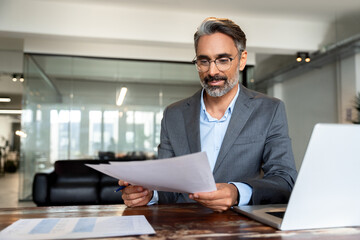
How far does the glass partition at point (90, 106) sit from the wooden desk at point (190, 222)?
→ 20.9ft

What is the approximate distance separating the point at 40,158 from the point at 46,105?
3.70ft

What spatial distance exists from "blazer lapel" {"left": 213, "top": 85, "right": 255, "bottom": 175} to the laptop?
2.10 ft

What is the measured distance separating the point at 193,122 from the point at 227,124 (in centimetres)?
18

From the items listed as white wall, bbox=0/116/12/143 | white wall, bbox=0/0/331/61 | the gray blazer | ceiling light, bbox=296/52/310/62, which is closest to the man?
the gray blazer

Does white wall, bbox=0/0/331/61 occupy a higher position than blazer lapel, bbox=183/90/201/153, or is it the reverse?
white wall, bbox=0/0/331/61

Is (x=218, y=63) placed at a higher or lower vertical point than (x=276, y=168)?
higher

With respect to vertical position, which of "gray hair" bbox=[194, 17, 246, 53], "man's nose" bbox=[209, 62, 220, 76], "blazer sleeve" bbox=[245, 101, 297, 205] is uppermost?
"gray hair" bbox=[194, 17, 246, 53]

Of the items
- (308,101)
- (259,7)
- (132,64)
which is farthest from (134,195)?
(308,101)

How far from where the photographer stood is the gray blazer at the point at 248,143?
1.58 m

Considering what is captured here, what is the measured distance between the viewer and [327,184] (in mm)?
895

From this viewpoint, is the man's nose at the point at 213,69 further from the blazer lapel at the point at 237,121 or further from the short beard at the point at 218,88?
the blazer lapel at the point at 237,121

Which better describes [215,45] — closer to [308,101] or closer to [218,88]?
[218,88]

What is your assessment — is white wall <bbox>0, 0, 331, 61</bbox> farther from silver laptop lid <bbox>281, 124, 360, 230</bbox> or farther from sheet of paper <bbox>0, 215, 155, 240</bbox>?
silver laptop lid <bbox>281, 124, 360, 230</bbox>

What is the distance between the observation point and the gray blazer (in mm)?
1576
